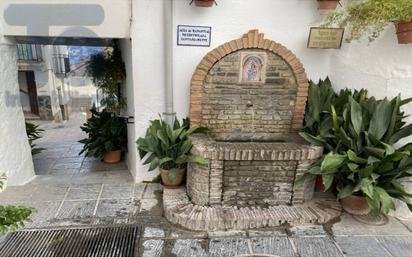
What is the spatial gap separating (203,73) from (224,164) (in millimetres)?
1154

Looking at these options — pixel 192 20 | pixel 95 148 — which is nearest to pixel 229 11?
pixel 192 20

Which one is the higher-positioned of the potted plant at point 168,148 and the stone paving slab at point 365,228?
the potted plant at point 168,148

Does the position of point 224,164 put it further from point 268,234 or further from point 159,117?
point 159,117

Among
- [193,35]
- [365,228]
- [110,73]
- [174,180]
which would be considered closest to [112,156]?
[110,73]

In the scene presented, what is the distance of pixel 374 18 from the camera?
3010mm

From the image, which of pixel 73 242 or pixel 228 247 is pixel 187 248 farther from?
pixel 73 242

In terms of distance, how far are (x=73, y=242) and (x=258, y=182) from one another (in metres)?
2.03

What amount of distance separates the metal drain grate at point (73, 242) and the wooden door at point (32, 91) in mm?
10539

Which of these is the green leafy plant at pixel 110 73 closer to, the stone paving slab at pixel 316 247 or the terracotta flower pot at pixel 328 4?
the terracotta flower pot at pixel 328 4

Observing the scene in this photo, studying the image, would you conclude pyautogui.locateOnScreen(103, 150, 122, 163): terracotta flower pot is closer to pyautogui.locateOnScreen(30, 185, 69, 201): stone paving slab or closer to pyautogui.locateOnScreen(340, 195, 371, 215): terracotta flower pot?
pyautogui.locateOnScreen(30, 185, 69, 201): stone paving slab

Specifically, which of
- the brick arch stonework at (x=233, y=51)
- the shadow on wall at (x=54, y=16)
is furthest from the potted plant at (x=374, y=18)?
the shadow on wall at (x=54, y=16)

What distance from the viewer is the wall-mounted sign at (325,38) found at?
3559 mm

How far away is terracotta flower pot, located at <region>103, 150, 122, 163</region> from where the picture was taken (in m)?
5.36

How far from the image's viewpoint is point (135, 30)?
3.54 metres
